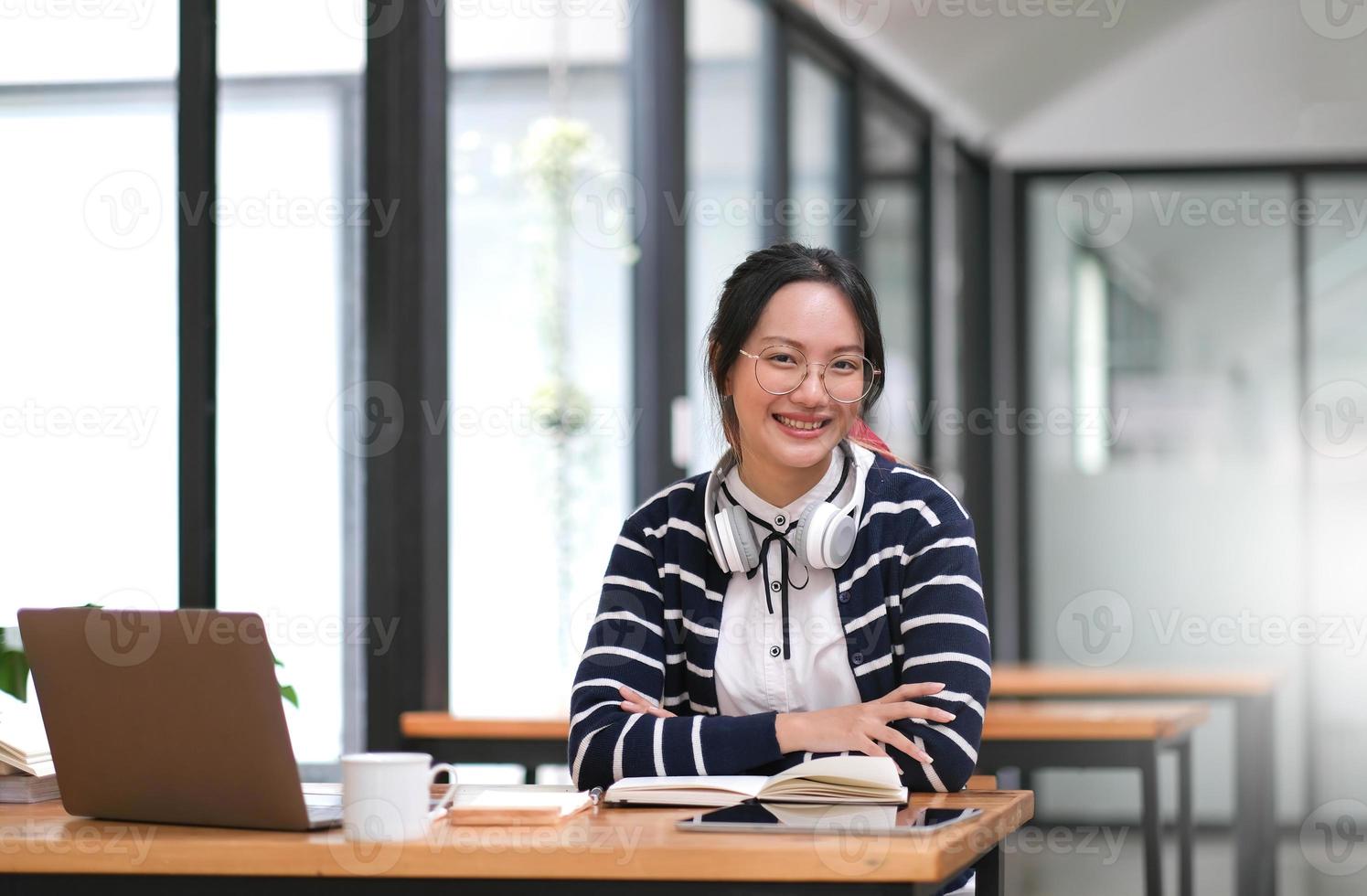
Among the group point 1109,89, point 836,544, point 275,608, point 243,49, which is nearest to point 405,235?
point 243,49

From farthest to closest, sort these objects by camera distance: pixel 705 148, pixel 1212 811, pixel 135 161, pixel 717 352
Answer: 1. pixel 1212 811
2. pixel 705 148
3. pixel 135 161
4. pixel 717 352

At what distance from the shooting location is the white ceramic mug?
4.85ft

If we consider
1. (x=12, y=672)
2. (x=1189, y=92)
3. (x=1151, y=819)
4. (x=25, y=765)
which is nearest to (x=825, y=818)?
(x=25, y=765)

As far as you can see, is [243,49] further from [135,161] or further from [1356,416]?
[1356,416]

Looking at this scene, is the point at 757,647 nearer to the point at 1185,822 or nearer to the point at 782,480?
the point at 782,480

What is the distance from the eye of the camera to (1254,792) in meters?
3.97

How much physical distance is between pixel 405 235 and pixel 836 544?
1465 mm

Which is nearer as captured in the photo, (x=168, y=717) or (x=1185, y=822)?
(x=168, y=717)

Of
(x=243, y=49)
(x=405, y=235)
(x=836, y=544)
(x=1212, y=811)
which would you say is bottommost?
(x=1212, y=811)

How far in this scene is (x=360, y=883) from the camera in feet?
4.79

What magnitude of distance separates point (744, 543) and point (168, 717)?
29.8 inches

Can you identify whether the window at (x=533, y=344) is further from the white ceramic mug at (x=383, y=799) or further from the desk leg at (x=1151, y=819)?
the white ceramic mug at (x=383, y=799)

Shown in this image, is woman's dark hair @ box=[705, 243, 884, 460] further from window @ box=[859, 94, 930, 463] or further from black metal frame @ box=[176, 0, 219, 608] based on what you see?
window @ box=[859, 94, 930, 463]

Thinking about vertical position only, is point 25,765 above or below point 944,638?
below
